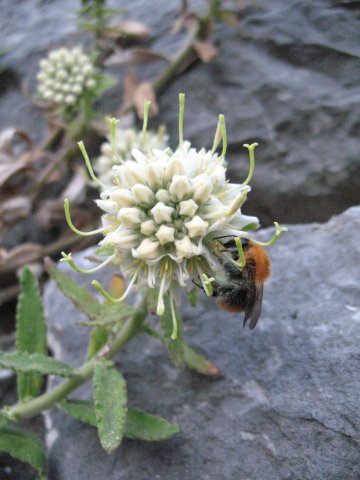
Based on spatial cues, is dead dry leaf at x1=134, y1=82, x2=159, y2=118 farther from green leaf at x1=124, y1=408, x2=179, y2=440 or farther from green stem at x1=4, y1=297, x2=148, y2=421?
Result: green leaf at x1=124, y1=408, x2=179, y2=440

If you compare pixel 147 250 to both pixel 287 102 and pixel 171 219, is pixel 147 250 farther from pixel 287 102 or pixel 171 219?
pixel 287 102

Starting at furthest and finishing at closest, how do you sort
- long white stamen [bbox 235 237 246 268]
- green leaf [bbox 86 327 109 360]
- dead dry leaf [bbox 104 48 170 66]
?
dead dry leaf [bbox 104 48 170 66]
green leaf [bbox 86 327 109 360]
long white stamen [bbox 235 237 246 268]

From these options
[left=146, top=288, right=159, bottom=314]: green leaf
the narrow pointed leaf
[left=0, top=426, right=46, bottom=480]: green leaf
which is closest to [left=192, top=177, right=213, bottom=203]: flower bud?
[left=146, top=288, right=159, bottom=314]: green leaf

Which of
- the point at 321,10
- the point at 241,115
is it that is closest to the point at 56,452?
the point at 241,115

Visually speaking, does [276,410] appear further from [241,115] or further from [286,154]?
[241,115]

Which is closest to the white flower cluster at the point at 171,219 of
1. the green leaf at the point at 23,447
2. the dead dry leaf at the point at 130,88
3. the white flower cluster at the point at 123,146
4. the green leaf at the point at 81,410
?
the green leaf at the point at 81,410

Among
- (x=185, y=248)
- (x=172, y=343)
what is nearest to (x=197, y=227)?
(x=185, y=248)
